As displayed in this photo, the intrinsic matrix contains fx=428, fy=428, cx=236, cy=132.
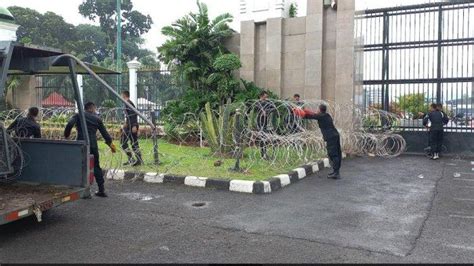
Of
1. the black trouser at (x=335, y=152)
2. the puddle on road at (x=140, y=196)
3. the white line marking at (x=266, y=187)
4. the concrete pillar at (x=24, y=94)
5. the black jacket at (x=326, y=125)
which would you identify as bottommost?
the puddle on road at (x=140, y=196)

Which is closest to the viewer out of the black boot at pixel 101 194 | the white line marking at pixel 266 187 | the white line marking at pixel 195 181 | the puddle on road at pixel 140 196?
the puddle on road at pixel 140 196

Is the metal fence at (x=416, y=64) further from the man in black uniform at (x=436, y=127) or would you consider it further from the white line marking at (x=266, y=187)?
the white line marking at (x=266, y=187)

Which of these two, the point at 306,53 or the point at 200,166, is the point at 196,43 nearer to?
the point at 306,53

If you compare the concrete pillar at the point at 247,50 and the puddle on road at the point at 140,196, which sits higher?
the concrete pillar at the point at 247,50

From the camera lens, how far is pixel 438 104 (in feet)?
40.1

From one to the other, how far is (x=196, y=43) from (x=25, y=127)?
8.58 m

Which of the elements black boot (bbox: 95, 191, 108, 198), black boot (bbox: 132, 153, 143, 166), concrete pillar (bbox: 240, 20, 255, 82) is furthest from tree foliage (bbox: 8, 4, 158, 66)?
black boot (bbox: 95, 191, 108, 198)

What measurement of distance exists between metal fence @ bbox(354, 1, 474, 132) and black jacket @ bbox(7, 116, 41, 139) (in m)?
9.14

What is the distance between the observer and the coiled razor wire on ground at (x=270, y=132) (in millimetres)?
9227

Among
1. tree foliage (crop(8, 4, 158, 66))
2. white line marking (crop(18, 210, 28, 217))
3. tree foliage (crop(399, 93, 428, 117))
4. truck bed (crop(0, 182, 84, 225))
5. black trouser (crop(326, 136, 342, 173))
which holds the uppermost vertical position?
tree foliage (crop(8, 4, 158, 66))

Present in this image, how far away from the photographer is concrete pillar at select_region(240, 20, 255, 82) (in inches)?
579

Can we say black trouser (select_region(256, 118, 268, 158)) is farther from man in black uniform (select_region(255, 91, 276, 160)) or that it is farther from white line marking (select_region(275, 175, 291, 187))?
white line marking (select_region(275, 175, 291, 187))

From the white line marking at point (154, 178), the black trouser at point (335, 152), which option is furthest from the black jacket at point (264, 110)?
the white line marking at point (154, 178)

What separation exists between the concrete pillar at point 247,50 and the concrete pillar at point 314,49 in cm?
204
